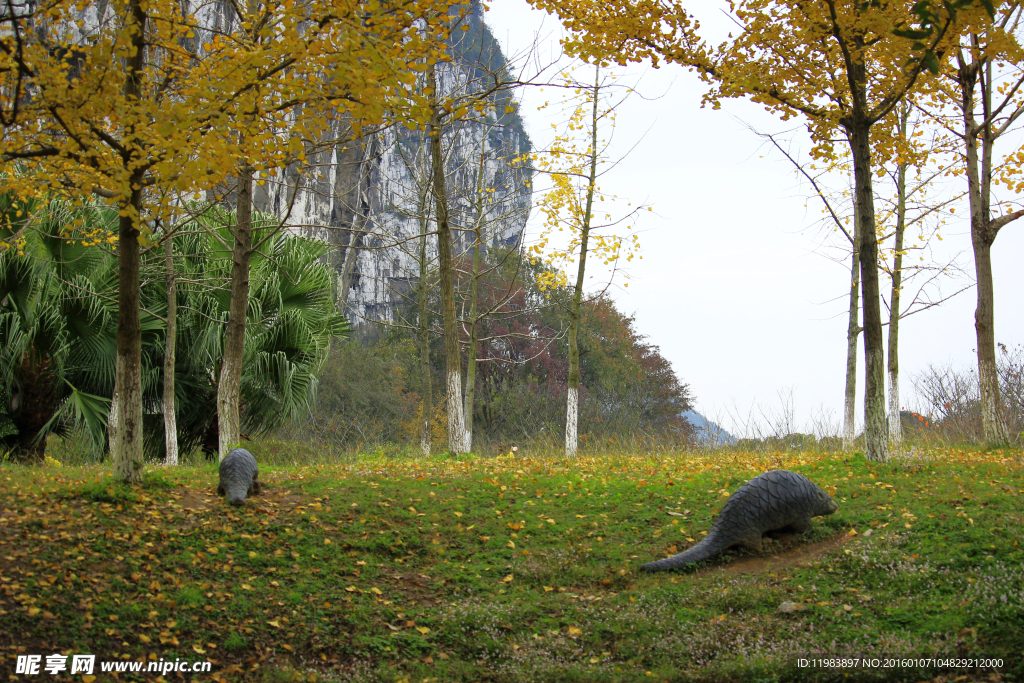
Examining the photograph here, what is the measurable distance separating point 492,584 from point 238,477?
278cm

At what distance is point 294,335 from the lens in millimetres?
14555

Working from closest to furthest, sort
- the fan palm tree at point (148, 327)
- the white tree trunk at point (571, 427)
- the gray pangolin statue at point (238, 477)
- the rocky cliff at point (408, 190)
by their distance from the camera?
the gray pangolin statue at point (238, 477), the rocky cliff at point (408, 190), the fan palm tree at point (148, 327), the white tree trunk at point (571, 427)

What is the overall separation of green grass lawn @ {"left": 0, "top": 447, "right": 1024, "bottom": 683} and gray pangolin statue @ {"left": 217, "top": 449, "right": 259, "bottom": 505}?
15 centimetres

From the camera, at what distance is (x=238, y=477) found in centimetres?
660

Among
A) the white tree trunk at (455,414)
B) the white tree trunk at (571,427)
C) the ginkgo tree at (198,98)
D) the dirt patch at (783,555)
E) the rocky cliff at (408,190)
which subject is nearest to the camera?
the ginkgo tree at (198,98)

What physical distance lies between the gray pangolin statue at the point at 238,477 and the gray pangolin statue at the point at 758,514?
12.3 ft

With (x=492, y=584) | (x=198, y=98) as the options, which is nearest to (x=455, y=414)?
(x=492, y=584)

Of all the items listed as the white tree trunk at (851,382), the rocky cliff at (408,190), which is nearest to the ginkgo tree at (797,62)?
the rocky cliff at (408,190)

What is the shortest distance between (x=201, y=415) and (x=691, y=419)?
962 inches

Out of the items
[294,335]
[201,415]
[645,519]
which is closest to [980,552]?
[645,519]

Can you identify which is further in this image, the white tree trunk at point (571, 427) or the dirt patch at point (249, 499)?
the white tree trunk at point (571, 427)

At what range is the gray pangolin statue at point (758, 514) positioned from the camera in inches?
223

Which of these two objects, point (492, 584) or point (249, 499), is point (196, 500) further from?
point (492, 584)

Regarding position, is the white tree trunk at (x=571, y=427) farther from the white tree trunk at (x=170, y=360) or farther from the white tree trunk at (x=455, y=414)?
the white tree trunk at (x=170, y=360)
